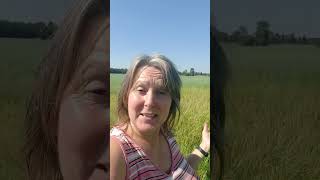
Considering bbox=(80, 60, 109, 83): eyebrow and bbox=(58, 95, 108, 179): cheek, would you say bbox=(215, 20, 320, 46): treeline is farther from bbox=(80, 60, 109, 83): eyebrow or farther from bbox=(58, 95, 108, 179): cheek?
bbox=(58, 95, 108, 179): cheek

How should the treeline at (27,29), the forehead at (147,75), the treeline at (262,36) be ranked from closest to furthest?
the forehead at (147,75), the treeline at (27,29), the treeline at (262,36)

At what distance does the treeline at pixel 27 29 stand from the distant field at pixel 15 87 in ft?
0.09

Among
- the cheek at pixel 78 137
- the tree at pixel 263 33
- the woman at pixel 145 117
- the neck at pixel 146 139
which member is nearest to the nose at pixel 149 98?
the woman at pixel 145 117

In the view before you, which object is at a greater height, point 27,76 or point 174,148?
point 27,76

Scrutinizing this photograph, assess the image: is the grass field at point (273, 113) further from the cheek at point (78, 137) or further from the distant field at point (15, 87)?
the distant field at point (15, 87)

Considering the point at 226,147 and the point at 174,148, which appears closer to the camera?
the point at 174,148

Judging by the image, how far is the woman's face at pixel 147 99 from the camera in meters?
2.25

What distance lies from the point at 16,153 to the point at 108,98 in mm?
543

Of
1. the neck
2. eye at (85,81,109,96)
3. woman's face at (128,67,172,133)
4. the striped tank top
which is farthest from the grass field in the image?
eye at (85,81,109,96)

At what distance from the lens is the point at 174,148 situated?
239cm

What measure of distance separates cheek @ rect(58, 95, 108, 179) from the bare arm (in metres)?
0.45

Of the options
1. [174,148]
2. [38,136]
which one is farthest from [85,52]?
[174,148]

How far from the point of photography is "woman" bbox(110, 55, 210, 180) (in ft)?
7.38

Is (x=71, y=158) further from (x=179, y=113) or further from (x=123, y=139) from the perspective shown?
(x=179, y=113)
